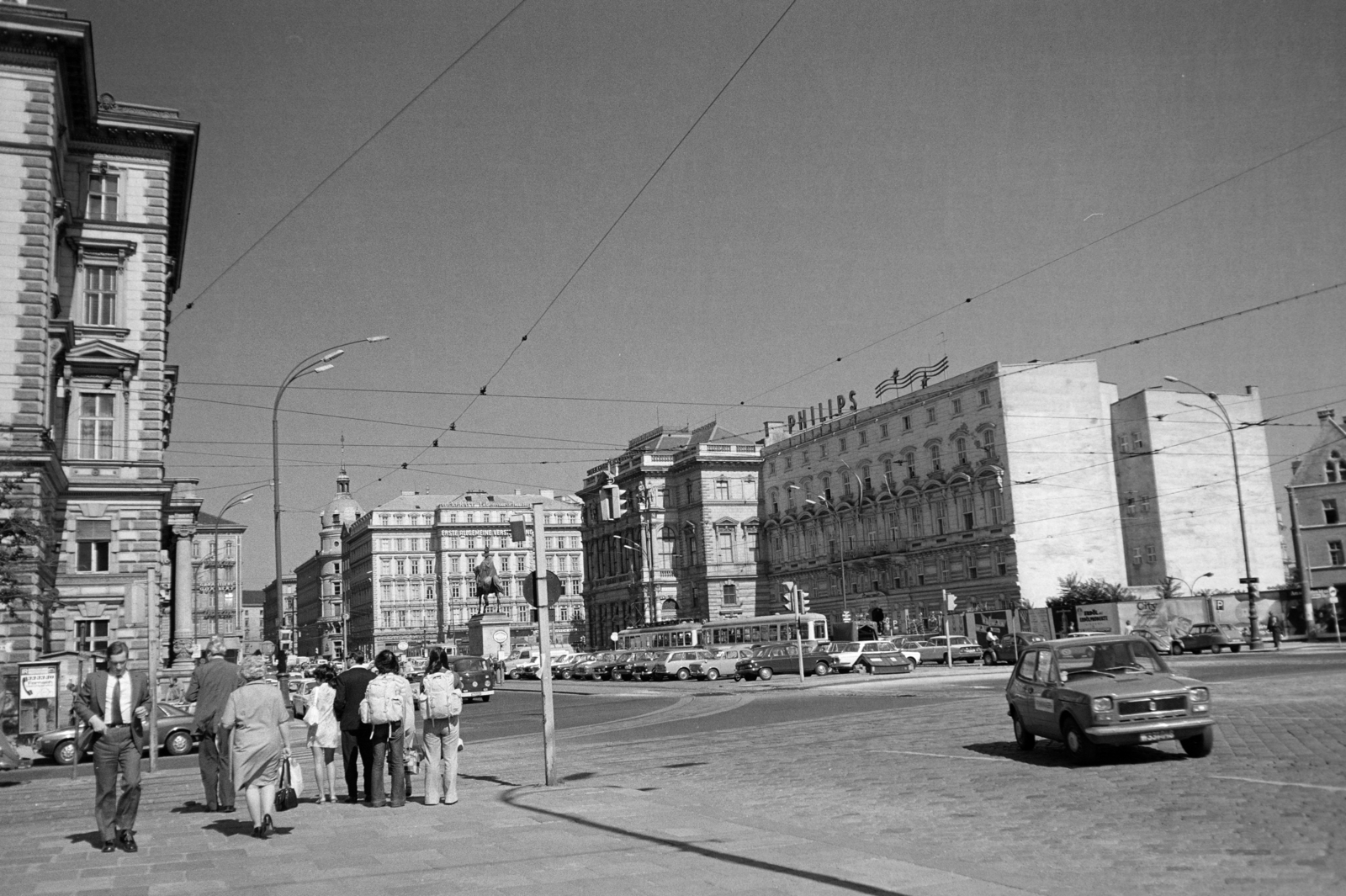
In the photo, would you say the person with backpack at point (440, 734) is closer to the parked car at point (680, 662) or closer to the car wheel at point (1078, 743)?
the car wheel at point (1078, 743)

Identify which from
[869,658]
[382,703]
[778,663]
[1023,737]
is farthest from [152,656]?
[778,663]

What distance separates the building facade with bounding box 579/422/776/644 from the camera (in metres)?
104

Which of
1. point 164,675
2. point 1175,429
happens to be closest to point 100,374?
point 164,675

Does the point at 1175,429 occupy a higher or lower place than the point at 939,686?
higher

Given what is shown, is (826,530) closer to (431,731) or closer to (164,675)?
(164,675)

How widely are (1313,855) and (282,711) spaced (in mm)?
8893

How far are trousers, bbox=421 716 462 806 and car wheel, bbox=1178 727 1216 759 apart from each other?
333 inches

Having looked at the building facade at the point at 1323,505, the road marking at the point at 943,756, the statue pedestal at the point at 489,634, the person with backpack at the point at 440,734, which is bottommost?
the road marking at the point at 943,756

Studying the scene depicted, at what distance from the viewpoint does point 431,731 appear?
537 inches

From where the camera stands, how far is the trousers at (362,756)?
13.6m

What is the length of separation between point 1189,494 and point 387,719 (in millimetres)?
69070

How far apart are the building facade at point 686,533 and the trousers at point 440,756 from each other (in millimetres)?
86862

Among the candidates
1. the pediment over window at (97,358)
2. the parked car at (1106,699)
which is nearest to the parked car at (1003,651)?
the pediment over window at (97,358)

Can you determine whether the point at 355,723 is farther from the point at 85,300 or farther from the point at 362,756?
the point at 85,300
